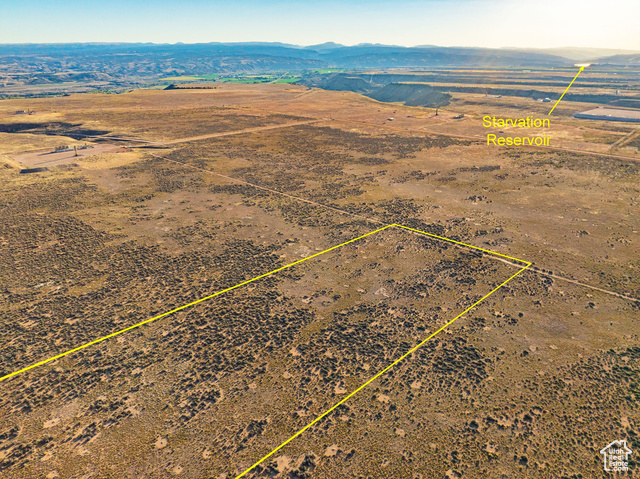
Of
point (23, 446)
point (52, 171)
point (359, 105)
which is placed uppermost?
point (359, 105)

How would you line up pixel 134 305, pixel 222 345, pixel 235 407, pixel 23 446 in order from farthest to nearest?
pixel 134 305 → pixel 222 345 → pixel 235 407 → pixel 23 446

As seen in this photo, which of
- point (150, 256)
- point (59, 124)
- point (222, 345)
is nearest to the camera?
point (222, 345)

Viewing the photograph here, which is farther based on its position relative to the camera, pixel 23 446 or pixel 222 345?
pixel 222 345

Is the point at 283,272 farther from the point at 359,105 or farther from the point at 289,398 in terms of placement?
the point at 359,105

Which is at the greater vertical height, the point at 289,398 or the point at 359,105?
the point at 359,105

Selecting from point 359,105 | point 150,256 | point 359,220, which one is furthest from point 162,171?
point 359,105

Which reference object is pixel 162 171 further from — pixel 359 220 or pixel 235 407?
pixel 235 407

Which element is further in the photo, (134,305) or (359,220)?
(359,220)

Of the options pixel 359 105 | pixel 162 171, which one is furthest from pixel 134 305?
pixel 359 105

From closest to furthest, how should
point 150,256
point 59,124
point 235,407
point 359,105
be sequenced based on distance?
1. point 235,407
2. point 150,256
3. point 59,124
4. point 359,105
